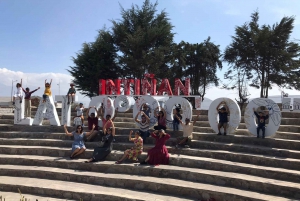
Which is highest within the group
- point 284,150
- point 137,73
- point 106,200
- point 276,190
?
point 137,73

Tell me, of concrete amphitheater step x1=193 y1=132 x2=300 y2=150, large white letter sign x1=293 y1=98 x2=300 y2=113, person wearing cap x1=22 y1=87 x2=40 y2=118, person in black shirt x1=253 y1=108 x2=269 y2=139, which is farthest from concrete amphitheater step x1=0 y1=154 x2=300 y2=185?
large white letter sign x1=293 y1=98 x2=300 y2=113

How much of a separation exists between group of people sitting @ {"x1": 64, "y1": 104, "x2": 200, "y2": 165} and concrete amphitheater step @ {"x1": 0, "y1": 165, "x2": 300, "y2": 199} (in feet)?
2.32

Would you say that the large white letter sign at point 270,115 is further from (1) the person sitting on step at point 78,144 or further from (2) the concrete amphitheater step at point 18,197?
(2) the concrete amphitheater step at point 18,197

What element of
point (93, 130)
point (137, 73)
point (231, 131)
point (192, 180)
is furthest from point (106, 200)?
point (137, 73)

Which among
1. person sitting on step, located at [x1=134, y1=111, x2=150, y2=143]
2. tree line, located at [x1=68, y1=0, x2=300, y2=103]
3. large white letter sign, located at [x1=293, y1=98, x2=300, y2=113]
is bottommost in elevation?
person sitting on step, located at [x1=134, y1=111, x2=150, y2=143]

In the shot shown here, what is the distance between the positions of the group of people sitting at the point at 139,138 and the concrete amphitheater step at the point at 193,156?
0.88ft

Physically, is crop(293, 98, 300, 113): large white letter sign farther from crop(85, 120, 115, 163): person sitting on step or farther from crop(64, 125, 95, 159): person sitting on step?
crop(64, 125, 95, 159): person sitting on step

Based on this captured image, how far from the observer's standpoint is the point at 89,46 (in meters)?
26.0

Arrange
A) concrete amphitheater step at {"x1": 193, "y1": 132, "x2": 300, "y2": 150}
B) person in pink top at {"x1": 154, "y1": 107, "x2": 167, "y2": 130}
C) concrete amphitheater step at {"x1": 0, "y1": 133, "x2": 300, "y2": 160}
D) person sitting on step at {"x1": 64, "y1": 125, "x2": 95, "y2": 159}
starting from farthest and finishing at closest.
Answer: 1. person in pink top at {"x1": 154, "y1": 107, "x2": 167, "y2": 130}
2. person sitting on step at {"x1": 64, "y1": 125, "x2": 95, "y2": 159}
3. concrete amphitheater step at {"x1": 193, "y1": 132, "x2": 300, "y2": 150}
4. concrete amphitheater step at {"x1": 0, "y1": 133, "x2": 300, "y2": 160}

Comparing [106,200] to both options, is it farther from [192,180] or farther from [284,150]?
[284,150]

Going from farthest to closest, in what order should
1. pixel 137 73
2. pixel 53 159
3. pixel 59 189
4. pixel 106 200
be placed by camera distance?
pixel 137 73 → pixel 53 159 → pixel 59 189 → pixel 106 200

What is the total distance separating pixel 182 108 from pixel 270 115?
2994mm

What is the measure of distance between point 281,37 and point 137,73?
1307 cm

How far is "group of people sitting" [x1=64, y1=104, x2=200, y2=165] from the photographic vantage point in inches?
314
